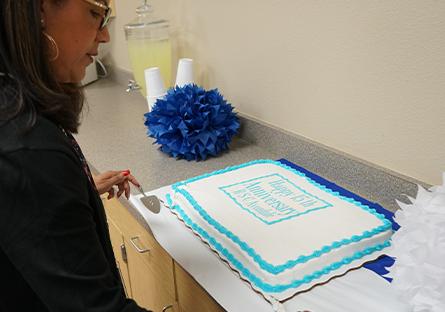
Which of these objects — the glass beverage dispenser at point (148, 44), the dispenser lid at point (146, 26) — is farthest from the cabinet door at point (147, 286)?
the dispenser lid at point (146, 26)

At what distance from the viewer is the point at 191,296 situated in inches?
30.7

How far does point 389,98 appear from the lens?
2.80ft

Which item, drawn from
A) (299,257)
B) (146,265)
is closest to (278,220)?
(299,257)

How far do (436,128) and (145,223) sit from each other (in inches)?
23.6

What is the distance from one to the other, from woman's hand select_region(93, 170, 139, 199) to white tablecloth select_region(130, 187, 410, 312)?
0.22 meters

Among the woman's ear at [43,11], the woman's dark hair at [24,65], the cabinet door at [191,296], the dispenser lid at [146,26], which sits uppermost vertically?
the woman's ear at [43,11]

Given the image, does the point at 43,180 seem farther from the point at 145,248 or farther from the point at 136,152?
the point at 136,152

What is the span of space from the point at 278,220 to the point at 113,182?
1.19ft

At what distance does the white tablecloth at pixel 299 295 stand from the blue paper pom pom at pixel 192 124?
1.35 ft

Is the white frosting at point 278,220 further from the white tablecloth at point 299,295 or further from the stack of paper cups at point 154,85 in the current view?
the stack of paper cups at point 154,85

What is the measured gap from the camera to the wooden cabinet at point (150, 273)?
30.5 inches

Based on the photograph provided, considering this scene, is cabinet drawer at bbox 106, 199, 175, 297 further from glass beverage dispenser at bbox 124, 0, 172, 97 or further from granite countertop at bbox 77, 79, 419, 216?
glass beverage dispenser at bbox 124, 0, 172, 97

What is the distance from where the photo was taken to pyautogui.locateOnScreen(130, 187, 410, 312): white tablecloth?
2.01 ft

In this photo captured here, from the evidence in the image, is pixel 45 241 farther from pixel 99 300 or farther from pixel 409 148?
pixel 409 148
